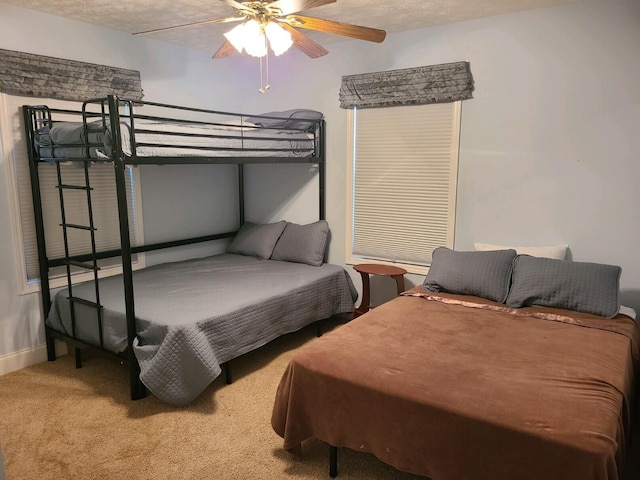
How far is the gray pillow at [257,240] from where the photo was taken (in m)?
4.32

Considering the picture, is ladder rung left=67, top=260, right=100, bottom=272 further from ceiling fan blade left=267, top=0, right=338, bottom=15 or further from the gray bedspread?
ceiling fan blade left=267, top=0, right=338, bottom=15

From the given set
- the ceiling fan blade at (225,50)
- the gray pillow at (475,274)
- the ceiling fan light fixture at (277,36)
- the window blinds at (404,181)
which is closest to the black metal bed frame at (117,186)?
the ceiling fan blade at (225,50)

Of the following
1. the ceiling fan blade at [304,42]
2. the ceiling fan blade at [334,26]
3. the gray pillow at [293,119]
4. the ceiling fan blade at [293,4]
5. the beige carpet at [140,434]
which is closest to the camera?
the ceiling fan blade at [293,4]

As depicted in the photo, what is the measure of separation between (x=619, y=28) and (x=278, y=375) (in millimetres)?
3132

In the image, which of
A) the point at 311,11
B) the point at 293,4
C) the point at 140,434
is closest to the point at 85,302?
the point at 140,434

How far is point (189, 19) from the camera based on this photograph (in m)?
3.28

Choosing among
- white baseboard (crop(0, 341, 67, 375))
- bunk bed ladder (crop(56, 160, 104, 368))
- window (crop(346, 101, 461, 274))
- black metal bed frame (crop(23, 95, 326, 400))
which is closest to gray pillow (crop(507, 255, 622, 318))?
window (crop(346, 101, 461, 274))

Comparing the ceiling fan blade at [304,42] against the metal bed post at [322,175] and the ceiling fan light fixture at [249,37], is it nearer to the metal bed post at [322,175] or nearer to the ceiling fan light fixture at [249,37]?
the ceiling fan light fixture at [249,37]

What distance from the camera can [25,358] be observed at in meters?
3.28

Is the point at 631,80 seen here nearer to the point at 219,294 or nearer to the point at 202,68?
the point at 219,294

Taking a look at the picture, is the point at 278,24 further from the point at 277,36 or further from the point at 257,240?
the point at 257,240

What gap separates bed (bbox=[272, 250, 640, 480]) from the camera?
166cm

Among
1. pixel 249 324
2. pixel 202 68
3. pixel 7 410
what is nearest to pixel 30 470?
pixel 7 410

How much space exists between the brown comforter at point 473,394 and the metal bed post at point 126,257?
1043 mm
